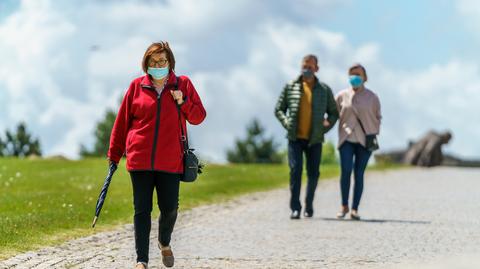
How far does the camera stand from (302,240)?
430 inches

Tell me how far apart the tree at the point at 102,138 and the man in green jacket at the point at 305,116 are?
3334 cm

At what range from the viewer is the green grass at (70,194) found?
37.4 feet

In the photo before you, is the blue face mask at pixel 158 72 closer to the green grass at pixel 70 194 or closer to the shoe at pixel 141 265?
the shoe at pixel 141 265

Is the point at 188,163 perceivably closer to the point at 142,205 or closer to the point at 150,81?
the point at 142,205

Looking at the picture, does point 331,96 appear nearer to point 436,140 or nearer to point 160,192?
point 160,192

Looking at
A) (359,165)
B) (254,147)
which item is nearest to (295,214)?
(359,165)

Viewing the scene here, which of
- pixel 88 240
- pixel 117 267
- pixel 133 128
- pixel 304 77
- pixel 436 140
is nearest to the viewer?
pixel 133 128

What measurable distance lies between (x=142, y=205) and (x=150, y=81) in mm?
1037

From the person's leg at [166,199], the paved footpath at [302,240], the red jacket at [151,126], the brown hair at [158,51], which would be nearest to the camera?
the red jacket at [151,126]

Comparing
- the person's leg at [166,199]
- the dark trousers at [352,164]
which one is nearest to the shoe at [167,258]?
the person's leg at [166,199]

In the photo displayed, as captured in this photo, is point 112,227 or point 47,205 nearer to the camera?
point 112,227

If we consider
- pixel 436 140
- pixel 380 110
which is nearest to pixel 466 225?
pixel 380 110

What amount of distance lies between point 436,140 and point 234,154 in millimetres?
12702

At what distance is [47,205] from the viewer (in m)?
14.8
